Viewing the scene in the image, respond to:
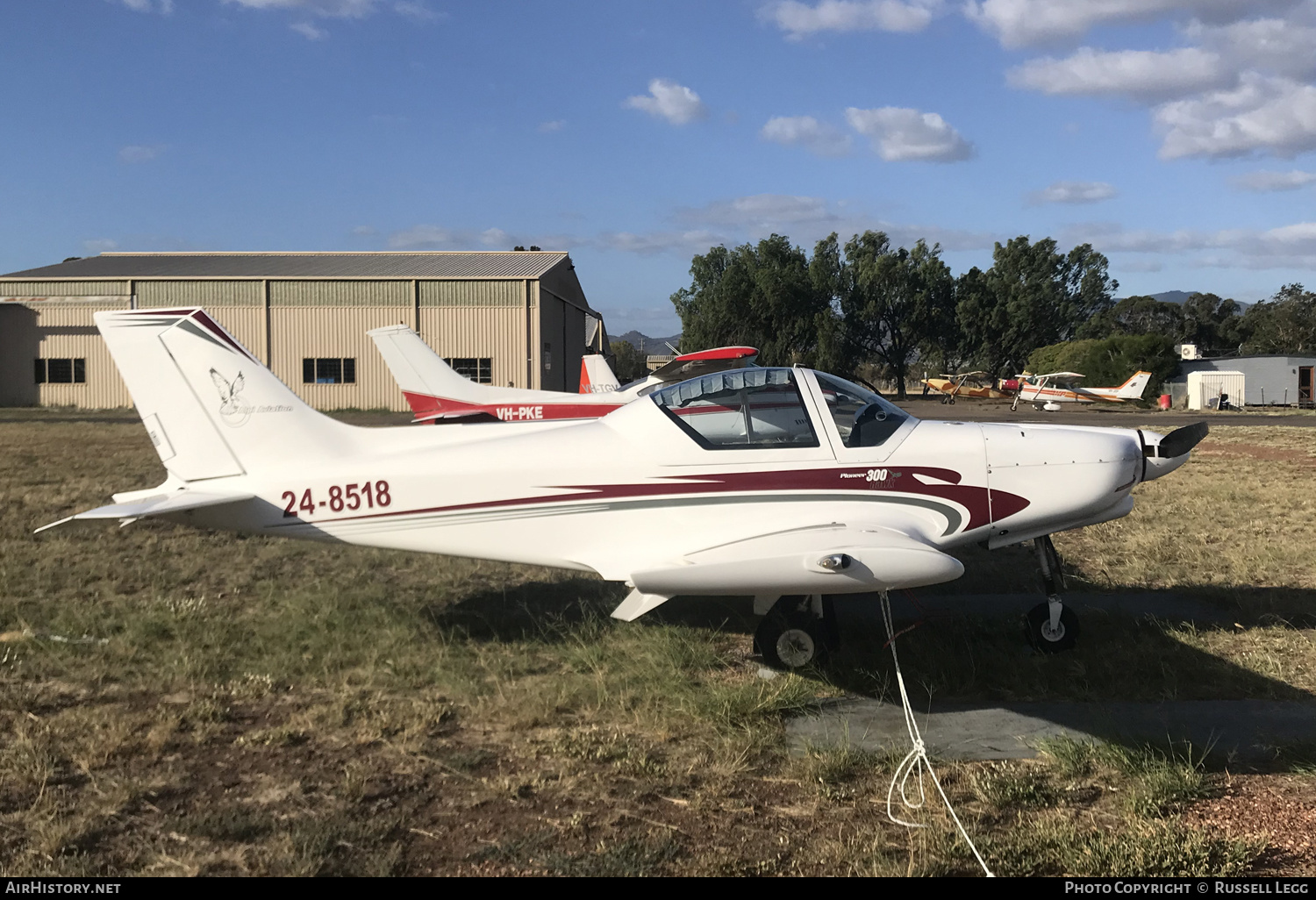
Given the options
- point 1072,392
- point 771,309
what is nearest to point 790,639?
point 1072,392

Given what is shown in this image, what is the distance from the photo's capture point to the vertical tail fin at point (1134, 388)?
127 ft

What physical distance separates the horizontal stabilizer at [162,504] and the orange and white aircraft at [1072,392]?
38399mm

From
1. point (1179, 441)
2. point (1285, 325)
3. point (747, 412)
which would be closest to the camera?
point (747, 412)

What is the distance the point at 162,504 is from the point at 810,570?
3.93 meters

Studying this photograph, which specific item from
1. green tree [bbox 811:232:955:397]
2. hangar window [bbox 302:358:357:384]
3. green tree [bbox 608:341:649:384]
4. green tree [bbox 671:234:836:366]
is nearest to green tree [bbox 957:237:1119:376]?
green tree [bbox 811:232:955:397]

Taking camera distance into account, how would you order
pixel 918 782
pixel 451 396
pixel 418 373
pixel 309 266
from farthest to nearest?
pixel 309 266
pixel 451 396
pixel 418 373
pixel 918 782

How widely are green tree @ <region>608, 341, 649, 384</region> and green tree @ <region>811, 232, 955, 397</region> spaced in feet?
98.9

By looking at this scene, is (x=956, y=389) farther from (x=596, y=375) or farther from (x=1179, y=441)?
(x=1179, y=441)

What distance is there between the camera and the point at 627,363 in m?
103

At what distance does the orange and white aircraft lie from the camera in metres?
39.1

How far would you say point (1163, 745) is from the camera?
4.18m

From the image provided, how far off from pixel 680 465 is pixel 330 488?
2295 millimetres
